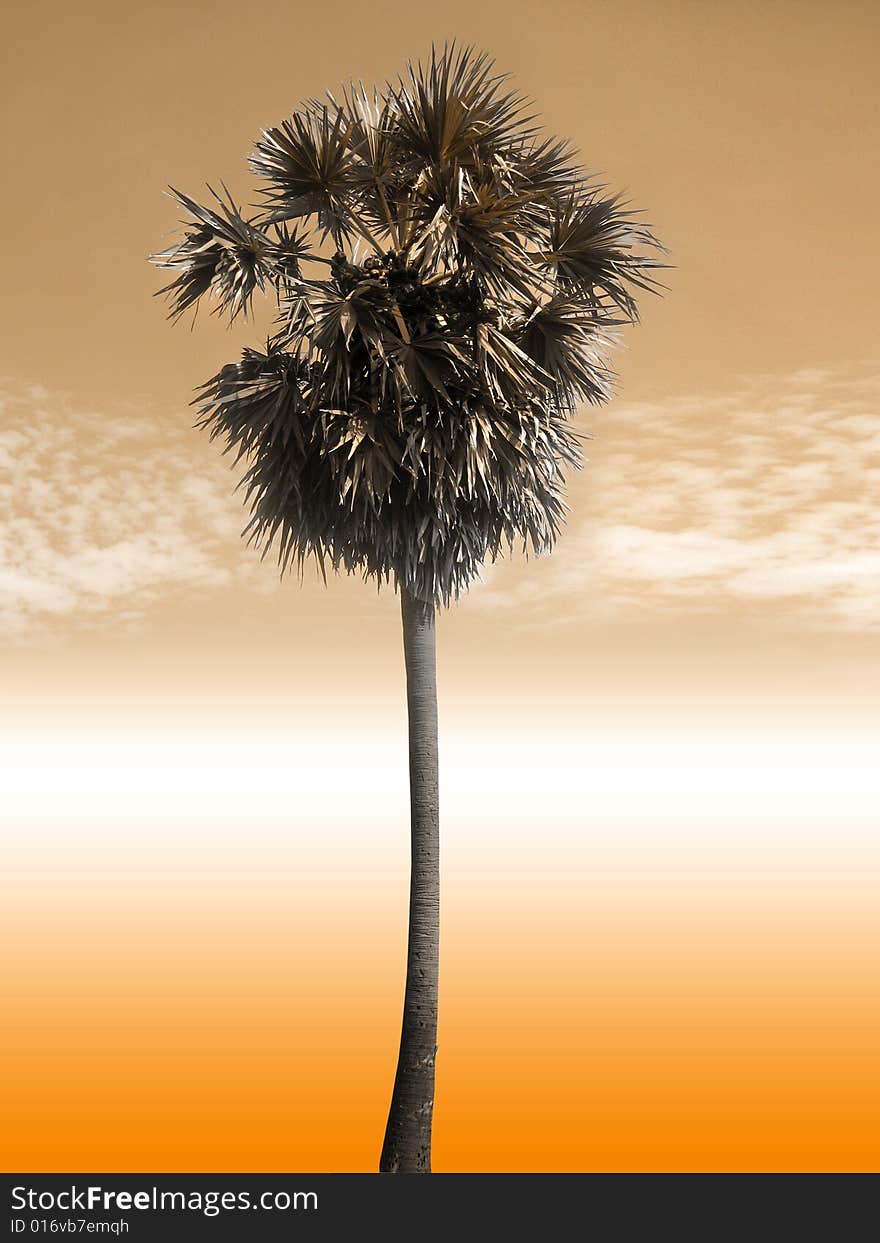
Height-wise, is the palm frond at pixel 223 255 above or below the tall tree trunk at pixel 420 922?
above

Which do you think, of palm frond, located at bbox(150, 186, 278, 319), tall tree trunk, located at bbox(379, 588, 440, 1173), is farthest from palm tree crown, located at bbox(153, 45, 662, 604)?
tall tree trunk, located at bbox(379, 588, 440, 1173)

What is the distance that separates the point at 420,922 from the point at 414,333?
371cm

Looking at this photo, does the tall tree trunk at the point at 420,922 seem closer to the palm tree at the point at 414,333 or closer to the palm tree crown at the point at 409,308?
the palm tree at the point at 414,333

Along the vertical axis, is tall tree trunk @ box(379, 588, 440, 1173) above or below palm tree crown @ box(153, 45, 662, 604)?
below

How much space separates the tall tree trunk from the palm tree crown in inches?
19.7

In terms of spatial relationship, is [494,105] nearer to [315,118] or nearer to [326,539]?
[315,118]

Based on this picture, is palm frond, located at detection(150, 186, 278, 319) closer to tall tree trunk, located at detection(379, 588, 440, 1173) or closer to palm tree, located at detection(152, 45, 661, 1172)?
palm tree, located at detection(152, 45, 661, 1172)

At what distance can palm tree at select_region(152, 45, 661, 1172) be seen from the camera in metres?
6.26

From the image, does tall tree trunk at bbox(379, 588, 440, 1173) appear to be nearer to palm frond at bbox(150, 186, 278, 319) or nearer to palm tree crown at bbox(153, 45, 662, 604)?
palm tree crown at bbox(153, 45, 662, 604)

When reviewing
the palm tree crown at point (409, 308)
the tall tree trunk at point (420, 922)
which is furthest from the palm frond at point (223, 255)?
the tall tree trunk at point (420, 922)

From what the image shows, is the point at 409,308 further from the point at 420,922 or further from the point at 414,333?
the point at 420,922

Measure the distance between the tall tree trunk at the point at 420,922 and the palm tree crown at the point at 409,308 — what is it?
0.50m

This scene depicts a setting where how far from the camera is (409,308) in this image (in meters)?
6.51

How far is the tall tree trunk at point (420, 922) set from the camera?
6.25m
